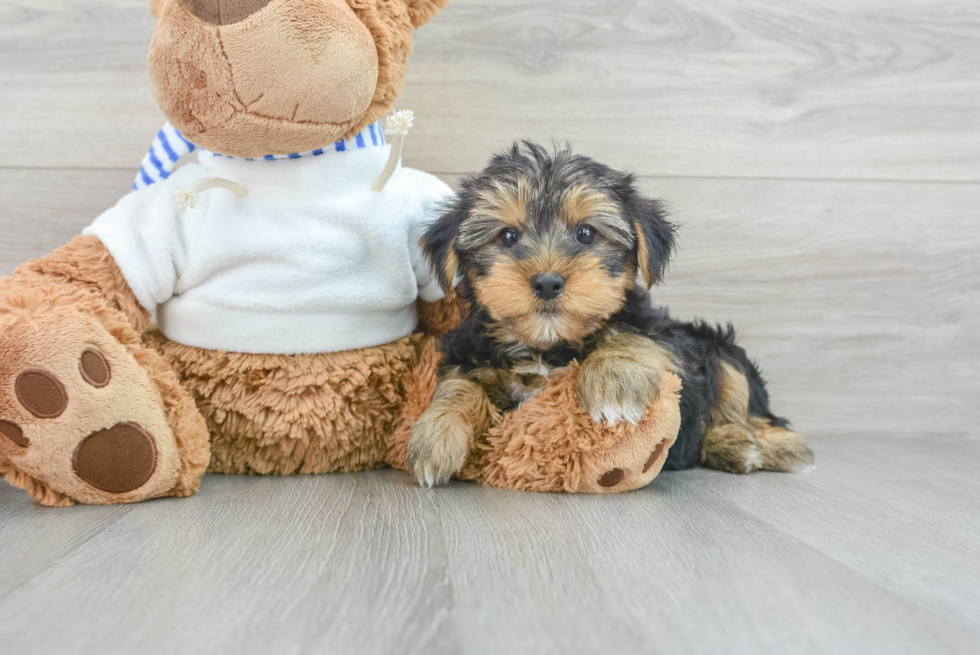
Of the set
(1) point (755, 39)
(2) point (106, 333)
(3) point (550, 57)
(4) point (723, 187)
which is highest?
(1) point (755, 39)

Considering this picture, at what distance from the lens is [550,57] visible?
244 cm

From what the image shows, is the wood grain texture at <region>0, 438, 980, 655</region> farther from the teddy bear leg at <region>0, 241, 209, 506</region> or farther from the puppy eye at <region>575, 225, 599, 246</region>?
the puppy eye at <region>575, 225, 599, 246</region>

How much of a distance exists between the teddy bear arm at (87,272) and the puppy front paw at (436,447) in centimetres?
77

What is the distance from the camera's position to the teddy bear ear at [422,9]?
176 cm

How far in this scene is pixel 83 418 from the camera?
148cm

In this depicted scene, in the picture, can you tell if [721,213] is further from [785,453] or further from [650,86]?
[785,453]

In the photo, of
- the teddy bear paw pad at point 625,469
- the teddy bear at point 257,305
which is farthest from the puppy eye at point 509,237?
the teddy bear paw pad at point 625,469

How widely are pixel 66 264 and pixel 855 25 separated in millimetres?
2524

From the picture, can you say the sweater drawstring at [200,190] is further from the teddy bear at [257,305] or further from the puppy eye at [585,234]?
the puppy eye at [585,234]

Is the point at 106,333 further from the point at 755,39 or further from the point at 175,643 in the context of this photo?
the point at 755,39

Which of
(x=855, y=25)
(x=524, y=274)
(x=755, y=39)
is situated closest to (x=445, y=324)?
(x=524, y=274)

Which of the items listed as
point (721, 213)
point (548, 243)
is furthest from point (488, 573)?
point (721, 213)

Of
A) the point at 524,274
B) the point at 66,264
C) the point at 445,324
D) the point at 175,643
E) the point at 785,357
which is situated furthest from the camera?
the point at 785,357

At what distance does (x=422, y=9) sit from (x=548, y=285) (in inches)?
30.1
